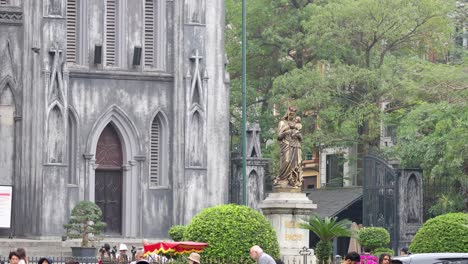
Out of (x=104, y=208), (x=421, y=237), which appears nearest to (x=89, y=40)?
(x=104, y=208)

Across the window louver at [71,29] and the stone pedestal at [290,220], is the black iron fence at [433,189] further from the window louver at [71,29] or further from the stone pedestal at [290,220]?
the window louver at [71,29]

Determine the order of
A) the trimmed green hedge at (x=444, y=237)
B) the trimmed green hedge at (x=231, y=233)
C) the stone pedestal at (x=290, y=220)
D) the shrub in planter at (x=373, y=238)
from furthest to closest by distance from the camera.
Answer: the shrub in planter at (x=373, y=238) < the stone pedestal at (x=290, y=220) < the trimmed green hedge at (x=444, y=237) < the trimmed green hedge at (x=231, y=233)

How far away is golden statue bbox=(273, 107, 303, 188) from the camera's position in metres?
41.3

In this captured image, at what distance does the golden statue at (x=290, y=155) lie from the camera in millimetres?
41281

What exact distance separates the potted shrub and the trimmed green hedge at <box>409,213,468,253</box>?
14.0 m

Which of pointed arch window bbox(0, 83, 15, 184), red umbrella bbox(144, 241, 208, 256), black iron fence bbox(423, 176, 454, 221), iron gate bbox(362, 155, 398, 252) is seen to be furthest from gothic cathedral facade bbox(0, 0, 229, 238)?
red umbrella bbox(144, 241, 208, 256)

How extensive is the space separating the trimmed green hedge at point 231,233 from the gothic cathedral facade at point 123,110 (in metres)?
16.5

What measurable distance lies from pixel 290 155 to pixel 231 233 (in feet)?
20.3

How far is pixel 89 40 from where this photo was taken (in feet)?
177

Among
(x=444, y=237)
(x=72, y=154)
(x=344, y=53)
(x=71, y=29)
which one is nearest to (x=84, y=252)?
(x=72, y=154)

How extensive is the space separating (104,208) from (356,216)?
11343mm

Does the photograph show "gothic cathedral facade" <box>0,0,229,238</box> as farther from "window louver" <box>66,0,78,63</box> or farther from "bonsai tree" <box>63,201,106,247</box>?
"bonsai tree" <box>63,201,106,247</box>

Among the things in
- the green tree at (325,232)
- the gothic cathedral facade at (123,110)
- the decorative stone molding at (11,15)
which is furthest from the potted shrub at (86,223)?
the green tree at (325,232)

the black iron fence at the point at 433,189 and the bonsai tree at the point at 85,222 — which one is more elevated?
the black iron fence at the point at 433,189
